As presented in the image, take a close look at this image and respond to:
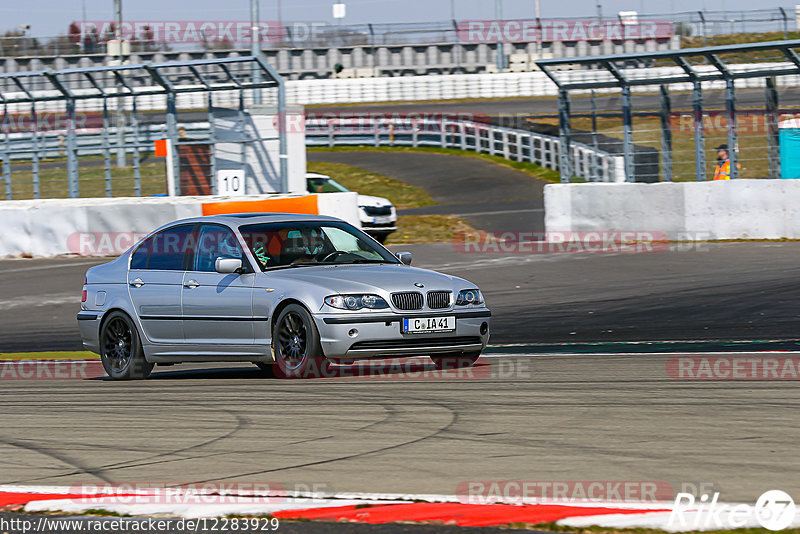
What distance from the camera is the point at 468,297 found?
9.43 m

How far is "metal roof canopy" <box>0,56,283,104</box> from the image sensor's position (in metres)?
23.5

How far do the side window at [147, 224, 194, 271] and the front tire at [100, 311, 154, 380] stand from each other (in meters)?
0.54

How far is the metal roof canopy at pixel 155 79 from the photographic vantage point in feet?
77.1

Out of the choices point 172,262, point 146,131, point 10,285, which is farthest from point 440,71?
point 172,262

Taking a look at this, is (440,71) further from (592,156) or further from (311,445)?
(311,445)

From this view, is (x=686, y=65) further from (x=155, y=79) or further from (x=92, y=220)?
(x=92, y=220)

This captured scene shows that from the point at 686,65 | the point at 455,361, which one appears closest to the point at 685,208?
the point at 686,65

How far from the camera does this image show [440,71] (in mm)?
60594

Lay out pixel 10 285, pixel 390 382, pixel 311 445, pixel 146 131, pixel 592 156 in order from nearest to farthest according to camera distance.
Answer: pixel 311 445 → pixel 390 382 → pixel 10 285 → pixel 592 156 → pixel 146 131

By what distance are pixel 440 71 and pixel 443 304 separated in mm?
52385

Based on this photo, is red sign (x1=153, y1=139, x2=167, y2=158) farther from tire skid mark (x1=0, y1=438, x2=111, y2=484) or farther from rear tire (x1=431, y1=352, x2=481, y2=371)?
tire skid mark (x1=0, y1=438, x2=111, y2=484)

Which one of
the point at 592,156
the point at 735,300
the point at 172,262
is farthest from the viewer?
the point at 592,156

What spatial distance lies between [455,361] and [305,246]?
155cm

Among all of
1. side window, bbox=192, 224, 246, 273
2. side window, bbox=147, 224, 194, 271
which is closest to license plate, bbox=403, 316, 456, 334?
side window, bbox=192, 224, 246, 273
